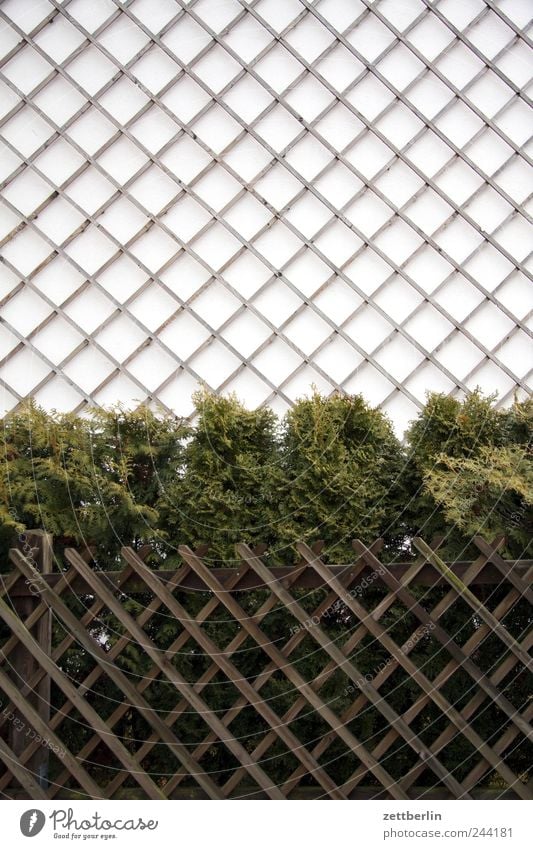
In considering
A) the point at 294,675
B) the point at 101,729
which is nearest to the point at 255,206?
the point at 294,675

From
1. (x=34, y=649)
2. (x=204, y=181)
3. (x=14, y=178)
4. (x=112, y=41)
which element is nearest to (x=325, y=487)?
(x=34, y=649)

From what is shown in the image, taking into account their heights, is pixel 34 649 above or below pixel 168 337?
below

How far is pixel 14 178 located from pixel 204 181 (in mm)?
1004

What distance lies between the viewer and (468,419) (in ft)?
9.70

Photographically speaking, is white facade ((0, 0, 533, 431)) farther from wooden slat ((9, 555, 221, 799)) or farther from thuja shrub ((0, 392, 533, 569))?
wooden slat ((9, 555, 221, 799))

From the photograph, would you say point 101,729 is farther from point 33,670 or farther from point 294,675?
point 294,675

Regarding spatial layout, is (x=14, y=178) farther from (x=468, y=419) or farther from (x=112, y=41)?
(x=468, y=419)

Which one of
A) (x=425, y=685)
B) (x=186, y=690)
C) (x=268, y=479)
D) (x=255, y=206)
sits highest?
(x=255, y=206)

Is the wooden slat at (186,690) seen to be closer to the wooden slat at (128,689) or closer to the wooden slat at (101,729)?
the wooden slat at (128,689)

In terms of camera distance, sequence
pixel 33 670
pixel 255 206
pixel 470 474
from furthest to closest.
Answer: pixel 255 206, pixel 470 474, pixel 33 670

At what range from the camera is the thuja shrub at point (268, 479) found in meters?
2.82
